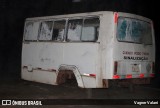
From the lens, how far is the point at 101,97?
1116 cm

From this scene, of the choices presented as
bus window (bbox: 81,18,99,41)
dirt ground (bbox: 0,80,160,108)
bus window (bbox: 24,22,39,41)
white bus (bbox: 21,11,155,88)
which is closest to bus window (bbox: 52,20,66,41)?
white bus (bbox: 21,11,155,88)


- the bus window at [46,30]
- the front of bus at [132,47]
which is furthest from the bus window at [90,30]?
the bus window at [46,30]

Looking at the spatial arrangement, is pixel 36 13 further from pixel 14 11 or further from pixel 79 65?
pixel 79 65

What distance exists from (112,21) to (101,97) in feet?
10.1

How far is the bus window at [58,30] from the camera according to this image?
1132 cm

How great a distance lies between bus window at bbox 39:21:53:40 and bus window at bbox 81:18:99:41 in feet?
6.18

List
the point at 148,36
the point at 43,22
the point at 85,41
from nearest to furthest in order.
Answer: the point at 85,41 → the point at 148,36 → the point at 43,22

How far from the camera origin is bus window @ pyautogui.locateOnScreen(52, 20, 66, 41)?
37.1 feet

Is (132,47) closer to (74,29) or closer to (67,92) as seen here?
(74,29)

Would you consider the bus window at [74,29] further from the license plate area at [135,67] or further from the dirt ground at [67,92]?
the license plate area at [135,67]

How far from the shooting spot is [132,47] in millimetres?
10375

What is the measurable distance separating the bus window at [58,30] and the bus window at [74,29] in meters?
0.35

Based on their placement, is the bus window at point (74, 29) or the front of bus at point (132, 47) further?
the bus window at point (74, 29)

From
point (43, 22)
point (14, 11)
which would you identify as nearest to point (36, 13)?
point (14, 11)
